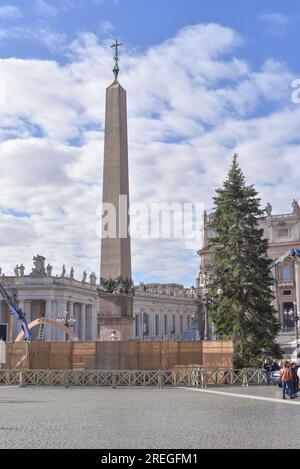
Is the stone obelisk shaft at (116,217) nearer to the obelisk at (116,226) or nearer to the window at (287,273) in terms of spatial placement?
the obelisk at (116,226)

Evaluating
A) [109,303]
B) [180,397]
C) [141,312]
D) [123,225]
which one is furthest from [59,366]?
[141,312]

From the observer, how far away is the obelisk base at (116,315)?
26938 mm

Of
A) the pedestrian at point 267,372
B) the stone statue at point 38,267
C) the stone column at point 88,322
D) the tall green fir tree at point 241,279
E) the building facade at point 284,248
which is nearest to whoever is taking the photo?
the pedestrian at point 267,372

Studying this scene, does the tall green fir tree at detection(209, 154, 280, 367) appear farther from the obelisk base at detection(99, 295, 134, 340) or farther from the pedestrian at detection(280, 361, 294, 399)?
the pedestrian at detection(280, 361, 294, 399)

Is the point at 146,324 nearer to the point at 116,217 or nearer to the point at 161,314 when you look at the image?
the point at 161,314

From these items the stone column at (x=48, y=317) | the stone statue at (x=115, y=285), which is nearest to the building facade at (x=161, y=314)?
the stone column at (x=48, y=317)

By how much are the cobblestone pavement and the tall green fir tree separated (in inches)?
437

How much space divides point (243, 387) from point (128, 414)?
40.1ft

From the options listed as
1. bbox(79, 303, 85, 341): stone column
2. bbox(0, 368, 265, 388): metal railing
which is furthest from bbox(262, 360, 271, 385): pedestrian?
bbox(79, 303, 85, 341): stone column

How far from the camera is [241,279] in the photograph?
3356 cm

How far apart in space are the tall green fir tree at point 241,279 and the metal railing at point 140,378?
12.1 feet

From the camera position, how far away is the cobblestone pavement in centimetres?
1043

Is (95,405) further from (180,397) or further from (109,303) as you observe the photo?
(109,303)

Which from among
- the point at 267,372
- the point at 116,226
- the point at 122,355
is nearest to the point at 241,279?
the point at 267,372
